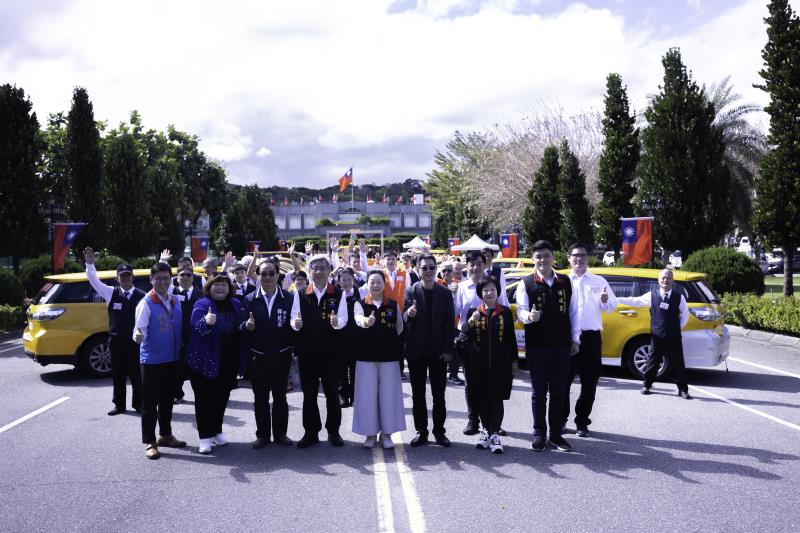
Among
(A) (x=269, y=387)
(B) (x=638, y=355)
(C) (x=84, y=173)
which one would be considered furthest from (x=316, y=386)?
(C) (x=84, y=173)

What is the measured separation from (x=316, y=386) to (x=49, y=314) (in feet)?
19.0

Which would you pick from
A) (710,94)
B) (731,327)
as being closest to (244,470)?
(731,327)

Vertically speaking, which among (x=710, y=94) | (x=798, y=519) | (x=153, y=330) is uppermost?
(x=710, y=94)

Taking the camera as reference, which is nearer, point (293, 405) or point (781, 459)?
point (781, 459)

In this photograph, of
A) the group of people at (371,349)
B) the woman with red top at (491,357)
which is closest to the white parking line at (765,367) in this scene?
Answer: the group of people at (371,349)

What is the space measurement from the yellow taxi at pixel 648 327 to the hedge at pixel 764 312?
5.19 m

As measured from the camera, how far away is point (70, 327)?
34.9 ft

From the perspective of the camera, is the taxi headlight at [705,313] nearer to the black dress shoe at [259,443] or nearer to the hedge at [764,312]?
the hedge at [764,312]

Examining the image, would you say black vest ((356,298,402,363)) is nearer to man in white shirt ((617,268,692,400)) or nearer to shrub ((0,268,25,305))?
man in white shirt ((617,268,692,400))

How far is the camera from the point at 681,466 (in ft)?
19.8

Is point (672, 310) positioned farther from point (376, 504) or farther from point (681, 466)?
point (376, 504)

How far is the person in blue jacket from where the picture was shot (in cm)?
661

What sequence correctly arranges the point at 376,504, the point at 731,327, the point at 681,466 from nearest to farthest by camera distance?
1. the point at 376,504
2. the point at 681,466
3. the point at 731,327

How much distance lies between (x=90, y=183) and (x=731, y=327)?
2155cm
